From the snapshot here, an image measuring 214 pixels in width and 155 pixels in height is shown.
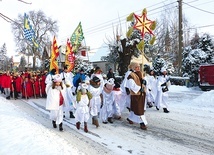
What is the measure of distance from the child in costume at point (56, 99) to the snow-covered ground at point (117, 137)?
44 cm

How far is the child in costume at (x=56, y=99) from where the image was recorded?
8328 millimetres

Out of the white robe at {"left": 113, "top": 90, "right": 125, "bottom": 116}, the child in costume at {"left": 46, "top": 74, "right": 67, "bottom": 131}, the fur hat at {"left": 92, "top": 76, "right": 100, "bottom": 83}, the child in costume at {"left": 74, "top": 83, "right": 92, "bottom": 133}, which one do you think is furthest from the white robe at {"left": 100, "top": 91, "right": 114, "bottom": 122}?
the child in costume at {"left": 46, "top": 74, "right": 67, "bottom": 131}

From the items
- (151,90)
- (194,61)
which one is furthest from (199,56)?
(151,90)

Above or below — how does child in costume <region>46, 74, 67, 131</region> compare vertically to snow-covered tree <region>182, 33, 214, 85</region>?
below

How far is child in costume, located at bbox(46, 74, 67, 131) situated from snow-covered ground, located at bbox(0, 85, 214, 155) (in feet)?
1.46

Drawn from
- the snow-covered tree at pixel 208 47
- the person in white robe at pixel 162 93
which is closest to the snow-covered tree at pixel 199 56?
the snow-covered tree at pixel 208 47

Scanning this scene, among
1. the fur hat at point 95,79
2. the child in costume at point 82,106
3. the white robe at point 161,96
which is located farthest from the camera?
the white robe at point 161,96

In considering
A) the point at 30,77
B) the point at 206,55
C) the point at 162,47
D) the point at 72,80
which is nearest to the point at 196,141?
the point at 72,80

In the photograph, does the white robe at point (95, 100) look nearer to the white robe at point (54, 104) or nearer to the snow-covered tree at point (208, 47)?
the white robe at point (54, 104)

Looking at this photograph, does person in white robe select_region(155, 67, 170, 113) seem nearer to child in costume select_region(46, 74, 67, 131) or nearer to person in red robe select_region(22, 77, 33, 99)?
child in costume select_region(46, 74, 67, 131)

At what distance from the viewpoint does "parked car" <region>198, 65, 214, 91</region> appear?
1925 centimetres

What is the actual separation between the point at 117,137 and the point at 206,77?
13.7 meters

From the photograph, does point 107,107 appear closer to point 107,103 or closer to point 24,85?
point 107,103

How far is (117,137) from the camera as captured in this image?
297 inches
